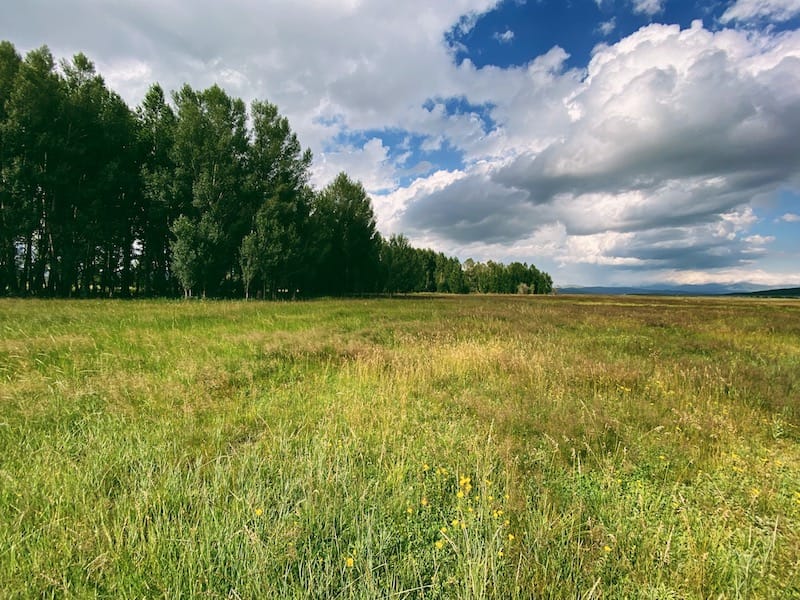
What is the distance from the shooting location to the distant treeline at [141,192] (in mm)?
23688

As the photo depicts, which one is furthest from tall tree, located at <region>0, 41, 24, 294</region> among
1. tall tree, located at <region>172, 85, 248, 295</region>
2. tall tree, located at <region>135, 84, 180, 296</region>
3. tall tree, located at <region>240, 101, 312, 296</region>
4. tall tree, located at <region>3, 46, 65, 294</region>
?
tall tree, located at <region>240, 101, 312, 296</region>

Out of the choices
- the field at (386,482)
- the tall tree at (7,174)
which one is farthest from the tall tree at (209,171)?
the field at (386,482)

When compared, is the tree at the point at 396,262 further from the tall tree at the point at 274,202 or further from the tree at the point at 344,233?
the tall tree at the point at 274,202

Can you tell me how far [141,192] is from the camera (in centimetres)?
3083

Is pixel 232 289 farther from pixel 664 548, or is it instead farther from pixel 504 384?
pixel 664 548

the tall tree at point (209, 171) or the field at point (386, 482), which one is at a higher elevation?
the tall tree at point (209, 171)

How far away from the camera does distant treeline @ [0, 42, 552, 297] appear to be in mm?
23688

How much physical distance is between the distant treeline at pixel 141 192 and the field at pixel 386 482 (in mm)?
26384

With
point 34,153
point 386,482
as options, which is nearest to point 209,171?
point 34,153

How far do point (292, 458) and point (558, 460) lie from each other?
10.7 feet

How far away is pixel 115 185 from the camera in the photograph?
28.0 meters

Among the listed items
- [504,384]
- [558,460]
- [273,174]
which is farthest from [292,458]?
[273,174]

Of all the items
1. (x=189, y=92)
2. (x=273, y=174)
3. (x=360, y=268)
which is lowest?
(x=360, y=268)

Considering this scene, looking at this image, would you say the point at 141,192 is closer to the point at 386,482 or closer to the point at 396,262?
the point at 386,482
